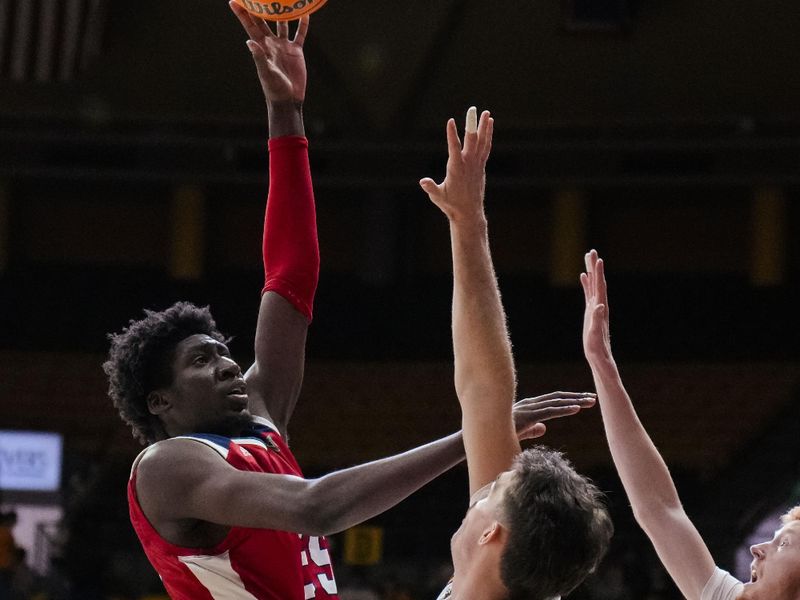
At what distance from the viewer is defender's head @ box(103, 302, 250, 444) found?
2721 millimetres

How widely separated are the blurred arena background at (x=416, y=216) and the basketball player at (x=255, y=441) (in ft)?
25.5

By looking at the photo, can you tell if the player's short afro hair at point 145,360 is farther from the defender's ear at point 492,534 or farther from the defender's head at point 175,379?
the defender's ear at point 492,534

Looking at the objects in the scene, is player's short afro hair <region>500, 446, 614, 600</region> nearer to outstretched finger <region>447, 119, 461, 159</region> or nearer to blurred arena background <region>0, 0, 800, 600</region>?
outstretched finger <region>447, 119, 461, 159</region>

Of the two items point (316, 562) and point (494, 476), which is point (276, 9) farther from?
point (494, 476)

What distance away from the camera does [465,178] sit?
7.82 feet

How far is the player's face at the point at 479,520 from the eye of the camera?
6.51 ft

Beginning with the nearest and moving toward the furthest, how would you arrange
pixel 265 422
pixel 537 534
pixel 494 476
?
pixel 537 534, pixel 494 476, pixel 265 422

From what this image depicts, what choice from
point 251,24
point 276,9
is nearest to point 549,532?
point 251,24

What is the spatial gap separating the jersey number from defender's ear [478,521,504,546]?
0.81 metres

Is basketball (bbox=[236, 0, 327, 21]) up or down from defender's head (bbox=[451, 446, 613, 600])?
up

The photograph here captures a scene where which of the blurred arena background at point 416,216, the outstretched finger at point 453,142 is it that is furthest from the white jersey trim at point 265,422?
the blurred arena background at point 416,216

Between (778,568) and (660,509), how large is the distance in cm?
41

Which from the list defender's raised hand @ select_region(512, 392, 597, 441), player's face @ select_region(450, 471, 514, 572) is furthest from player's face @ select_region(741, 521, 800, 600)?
player's face @ select_region(450, 471, 514, 572)

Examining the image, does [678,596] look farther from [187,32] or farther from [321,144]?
[187,32]
